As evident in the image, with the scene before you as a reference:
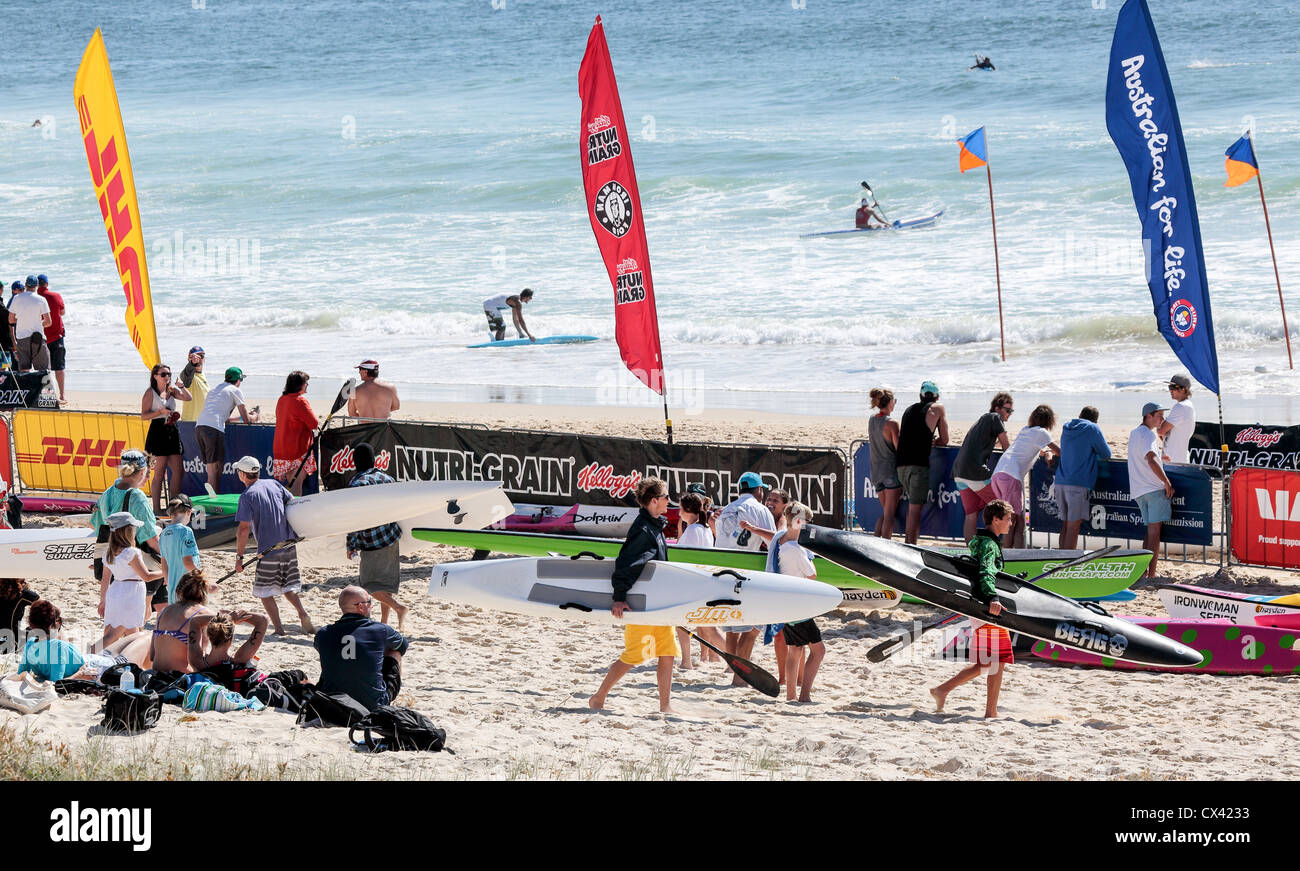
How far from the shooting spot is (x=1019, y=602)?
869 centimetres

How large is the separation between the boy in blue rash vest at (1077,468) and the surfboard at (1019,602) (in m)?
2.35

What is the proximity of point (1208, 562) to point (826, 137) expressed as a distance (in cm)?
3425

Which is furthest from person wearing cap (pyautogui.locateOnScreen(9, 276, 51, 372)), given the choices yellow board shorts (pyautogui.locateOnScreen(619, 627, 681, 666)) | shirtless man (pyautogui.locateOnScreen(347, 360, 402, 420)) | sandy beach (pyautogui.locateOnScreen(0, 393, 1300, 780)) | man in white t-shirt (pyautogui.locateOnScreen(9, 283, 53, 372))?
yellow board shorts (pyautogui.locateOnScreen(619, 627, 681, 666))

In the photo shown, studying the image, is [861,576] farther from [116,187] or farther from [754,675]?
[116,187]

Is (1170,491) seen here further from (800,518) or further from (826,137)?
(826,137)

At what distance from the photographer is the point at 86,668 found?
7.96 metres

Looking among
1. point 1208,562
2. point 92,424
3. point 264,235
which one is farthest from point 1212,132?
point 92,424

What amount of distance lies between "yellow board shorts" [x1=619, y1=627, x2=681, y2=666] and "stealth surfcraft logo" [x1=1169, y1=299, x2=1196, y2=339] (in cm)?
584

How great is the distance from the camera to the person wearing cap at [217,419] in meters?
12.8

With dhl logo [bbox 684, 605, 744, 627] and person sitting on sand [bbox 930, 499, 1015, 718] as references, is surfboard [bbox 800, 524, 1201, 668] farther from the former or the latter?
dhl logo [bbox 684, 605, 744, 627]

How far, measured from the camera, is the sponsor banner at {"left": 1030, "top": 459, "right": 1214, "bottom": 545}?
36.3ft

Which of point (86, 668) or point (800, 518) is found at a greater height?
point (800, 518)

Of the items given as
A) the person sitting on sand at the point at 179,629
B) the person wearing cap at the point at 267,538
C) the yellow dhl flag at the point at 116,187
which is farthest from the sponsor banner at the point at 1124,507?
the yellow dhl flag at the point at 116,187

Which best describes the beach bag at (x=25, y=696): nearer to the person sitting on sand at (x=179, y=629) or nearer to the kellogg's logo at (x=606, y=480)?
the person sitting on sand at (x=179, y=629)
